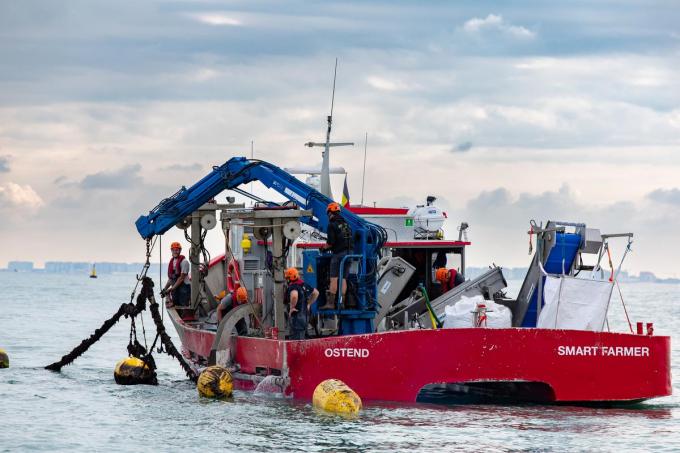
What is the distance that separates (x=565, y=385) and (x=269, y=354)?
207 inches

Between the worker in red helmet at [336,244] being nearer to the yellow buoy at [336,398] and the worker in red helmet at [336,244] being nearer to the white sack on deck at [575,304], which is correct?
the yellow buoy at [336,398]

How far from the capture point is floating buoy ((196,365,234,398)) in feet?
71.6

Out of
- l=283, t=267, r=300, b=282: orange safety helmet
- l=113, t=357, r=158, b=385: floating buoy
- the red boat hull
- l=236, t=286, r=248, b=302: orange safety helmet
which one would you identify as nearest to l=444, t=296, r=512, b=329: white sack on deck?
the red boat hull

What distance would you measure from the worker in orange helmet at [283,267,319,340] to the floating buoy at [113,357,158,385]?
16.7 ft

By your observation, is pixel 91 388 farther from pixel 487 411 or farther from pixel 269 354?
pixel 487 411

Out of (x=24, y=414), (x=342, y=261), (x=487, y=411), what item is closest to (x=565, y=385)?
(x=487, y=411)

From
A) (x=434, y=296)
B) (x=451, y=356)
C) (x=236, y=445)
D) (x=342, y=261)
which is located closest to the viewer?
(x=236, y=445)

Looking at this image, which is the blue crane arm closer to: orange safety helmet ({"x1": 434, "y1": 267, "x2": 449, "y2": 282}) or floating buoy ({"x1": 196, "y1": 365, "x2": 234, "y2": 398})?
orange safety helmet ({"x1": 434, "y1": 267, "x2": 449, "y2": 282})

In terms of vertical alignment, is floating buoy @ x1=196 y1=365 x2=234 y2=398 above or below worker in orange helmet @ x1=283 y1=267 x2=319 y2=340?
below

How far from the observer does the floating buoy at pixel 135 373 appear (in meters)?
25.3

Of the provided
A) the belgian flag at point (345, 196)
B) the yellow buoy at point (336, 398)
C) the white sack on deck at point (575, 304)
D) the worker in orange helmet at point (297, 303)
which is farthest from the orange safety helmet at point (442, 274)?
the yellow buoy at point (336, 398)

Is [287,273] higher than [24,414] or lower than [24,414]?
higher

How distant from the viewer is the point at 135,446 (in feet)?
58.9

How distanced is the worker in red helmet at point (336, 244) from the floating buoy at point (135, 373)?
5.63 metres
